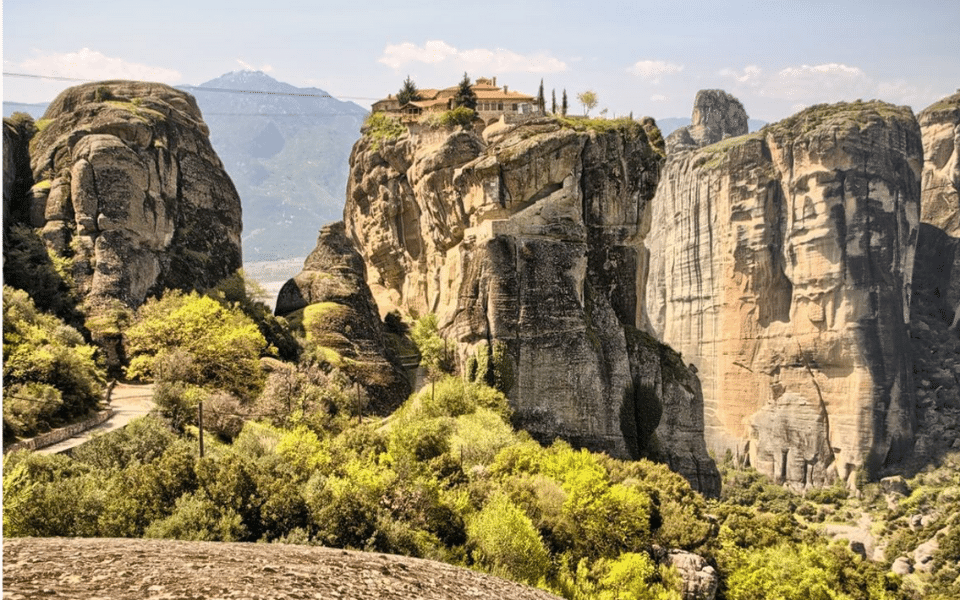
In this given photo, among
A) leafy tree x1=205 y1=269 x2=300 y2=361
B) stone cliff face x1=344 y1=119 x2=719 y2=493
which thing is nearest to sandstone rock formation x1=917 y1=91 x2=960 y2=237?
stone cliff face x1=344 y1=119 x2=719 y2=493

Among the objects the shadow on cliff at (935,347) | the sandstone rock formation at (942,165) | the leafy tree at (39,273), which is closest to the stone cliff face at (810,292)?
the shadow on cliff at (935,347)

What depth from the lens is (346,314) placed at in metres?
41.2

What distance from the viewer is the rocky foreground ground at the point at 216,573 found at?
927cm

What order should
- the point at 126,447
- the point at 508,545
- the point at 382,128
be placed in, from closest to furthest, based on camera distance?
1. the point at 508,545
2. the point at 126,447
3. the point at 382,128

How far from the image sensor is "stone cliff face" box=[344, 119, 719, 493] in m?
42.5

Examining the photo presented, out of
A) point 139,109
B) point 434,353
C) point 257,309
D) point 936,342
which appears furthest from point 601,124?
point 936,342

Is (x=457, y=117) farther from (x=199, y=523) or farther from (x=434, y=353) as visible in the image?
(x=199, y=523)

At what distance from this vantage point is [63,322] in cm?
3275

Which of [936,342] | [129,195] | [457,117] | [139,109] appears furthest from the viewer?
[936,342]

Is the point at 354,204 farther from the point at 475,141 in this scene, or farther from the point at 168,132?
the point at 168,132

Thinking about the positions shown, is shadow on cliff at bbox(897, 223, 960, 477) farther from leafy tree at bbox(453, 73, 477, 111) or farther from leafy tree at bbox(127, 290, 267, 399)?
leafy tree at bbox(127, 290, 267, 399)

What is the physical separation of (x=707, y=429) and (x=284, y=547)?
303ft

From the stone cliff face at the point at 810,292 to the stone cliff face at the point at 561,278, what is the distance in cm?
5072

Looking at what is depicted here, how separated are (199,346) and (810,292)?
7995 cm
